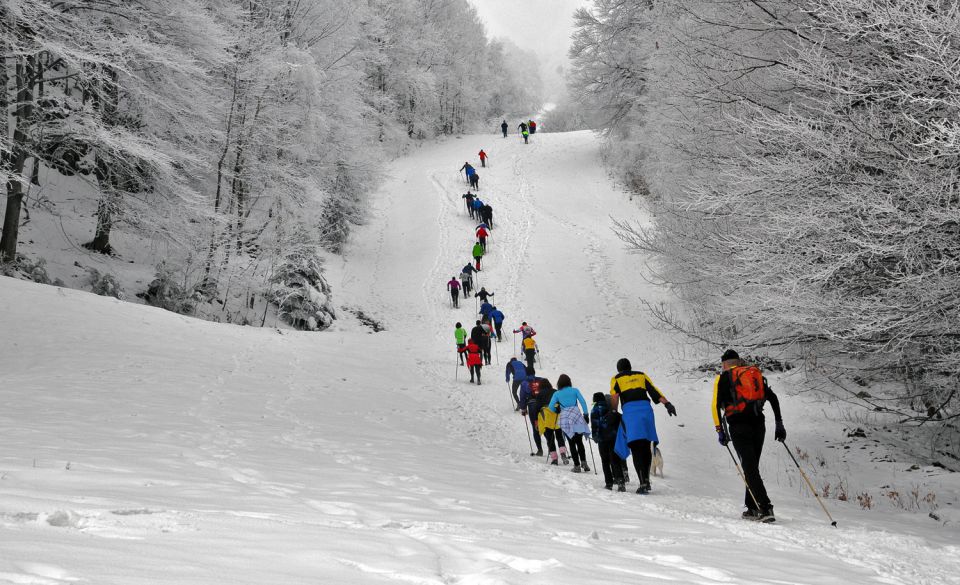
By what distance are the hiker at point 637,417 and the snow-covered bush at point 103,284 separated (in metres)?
13.0

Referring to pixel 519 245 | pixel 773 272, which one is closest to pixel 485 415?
pixel 773 272

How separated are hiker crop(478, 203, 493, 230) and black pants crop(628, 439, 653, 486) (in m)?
22.8

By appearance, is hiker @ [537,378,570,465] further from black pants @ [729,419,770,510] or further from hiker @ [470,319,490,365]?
hiker @ [470,319,490,365]

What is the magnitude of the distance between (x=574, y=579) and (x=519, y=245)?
84.3 ft

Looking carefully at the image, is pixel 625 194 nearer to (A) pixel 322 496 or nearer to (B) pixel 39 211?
(B) pixel 39 211

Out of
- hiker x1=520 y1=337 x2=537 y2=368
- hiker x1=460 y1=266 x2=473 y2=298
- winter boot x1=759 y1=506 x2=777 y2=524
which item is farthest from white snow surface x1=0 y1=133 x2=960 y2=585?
hiker x1=460 y1=266 x2=473 y2=298

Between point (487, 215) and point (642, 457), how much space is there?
22.9m

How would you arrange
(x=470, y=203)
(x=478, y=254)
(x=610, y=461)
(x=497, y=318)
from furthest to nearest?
(x=470, y=203) → (x=478, y=254) → (x=497, y=318) → (x=610, y=461)

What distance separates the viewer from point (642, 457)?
7035 mm

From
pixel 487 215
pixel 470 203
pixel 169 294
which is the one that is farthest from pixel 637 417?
pixel 470 203

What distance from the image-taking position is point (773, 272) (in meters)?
7.07

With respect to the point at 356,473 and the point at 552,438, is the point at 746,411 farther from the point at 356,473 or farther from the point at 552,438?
the point at 356,473

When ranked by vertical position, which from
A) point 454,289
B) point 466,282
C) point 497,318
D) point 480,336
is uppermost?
point 466,282

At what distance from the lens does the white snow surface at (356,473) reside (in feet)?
8.18
